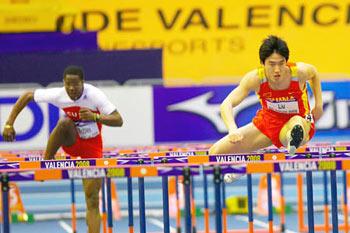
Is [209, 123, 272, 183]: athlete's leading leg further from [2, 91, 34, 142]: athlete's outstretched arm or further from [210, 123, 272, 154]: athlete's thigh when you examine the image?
[2, 91, 34, 142]: athlete's outstretched arm

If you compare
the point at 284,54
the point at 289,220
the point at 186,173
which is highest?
the point at 284,54

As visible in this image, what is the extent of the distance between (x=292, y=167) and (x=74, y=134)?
3254mm

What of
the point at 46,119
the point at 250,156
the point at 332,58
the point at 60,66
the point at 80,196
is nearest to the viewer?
the point at 250,156

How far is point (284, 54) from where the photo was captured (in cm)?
807

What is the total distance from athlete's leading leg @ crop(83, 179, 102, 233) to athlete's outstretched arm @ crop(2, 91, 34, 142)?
31.4 inches

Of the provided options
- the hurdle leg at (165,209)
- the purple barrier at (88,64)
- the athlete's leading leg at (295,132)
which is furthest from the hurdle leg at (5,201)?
the purple barrier at (88,64)

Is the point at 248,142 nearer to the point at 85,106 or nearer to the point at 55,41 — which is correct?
the point at 85,106

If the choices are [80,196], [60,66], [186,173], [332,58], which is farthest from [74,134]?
[332,58]

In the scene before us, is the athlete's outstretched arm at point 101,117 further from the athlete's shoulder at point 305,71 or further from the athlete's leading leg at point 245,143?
A: the athlete's shoulder at point 305,71

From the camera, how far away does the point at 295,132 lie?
8.02 metres

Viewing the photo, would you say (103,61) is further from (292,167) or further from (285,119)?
(292,167)

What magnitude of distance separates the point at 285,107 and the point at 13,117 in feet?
8.04

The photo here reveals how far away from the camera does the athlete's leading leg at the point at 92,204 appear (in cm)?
871

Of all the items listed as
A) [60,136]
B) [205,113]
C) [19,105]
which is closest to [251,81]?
Answer: [60,136]
